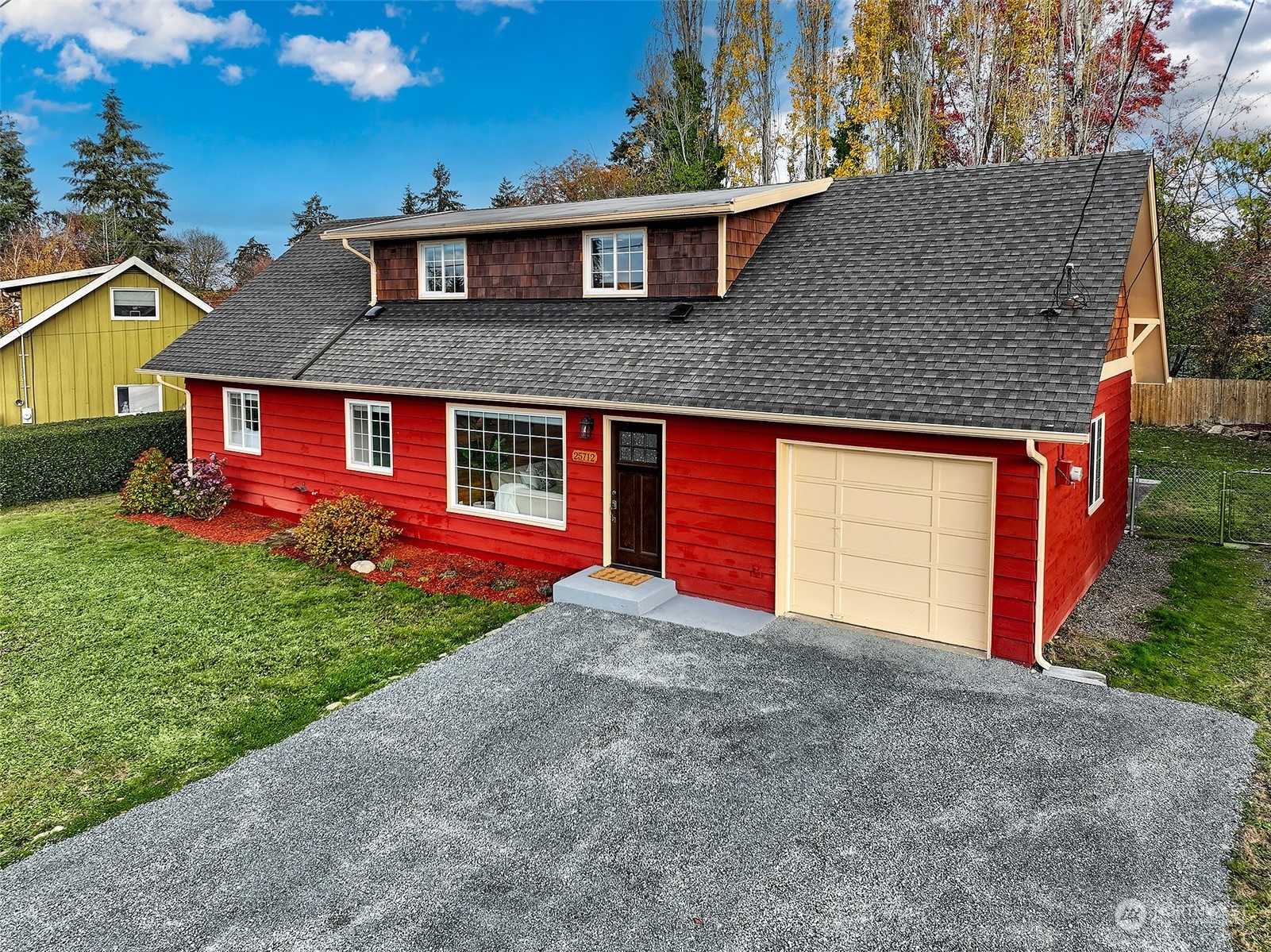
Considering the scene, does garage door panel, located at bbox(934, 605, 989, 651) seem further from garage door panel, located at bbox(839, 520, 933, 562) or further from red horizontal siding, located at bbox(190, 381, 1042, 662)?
garage door panel, located at bbox(839, 520, 933, 562)

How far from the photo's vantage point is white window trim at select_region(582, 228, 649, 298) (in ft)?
38.4

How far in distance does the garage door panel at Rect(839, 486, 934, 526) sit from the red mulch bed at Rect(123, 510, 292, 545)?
9380 mm

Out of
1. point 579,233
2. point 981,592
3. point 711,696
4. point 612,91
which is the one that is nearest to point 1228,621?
point 981,592

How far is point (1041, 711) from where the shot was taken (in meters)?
7.25

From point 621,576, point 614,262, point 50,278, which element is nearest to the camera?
point 621,576

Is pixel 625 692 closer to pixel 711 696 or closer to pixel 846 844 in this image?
pixel 711 696

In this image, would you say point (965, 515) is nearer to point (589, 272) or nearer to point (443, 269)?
point (589, 272)

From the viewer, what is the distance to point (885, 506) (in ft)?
28.6

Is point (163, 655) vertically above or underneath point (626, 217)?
underneath

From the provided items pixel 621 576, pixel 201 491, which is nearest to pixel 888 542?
pixel 621 576

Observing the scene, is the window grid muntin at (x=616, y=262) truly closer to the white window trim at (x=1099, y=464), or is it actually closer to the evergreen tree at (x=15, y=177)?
the white window trim at (x=1099, y=464)

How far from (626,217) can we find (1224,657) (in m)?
8.71

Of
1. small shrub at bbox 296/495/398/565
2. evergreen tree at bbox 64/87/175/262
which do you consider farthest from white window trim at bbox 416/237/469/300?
evergreen tree at bbox 64/87/175/262

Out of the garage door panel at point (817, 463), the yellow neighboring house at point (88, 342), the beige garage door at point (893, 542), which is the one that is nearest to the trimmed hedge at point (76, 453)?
the yellow neighboring house at point (88, 342)
